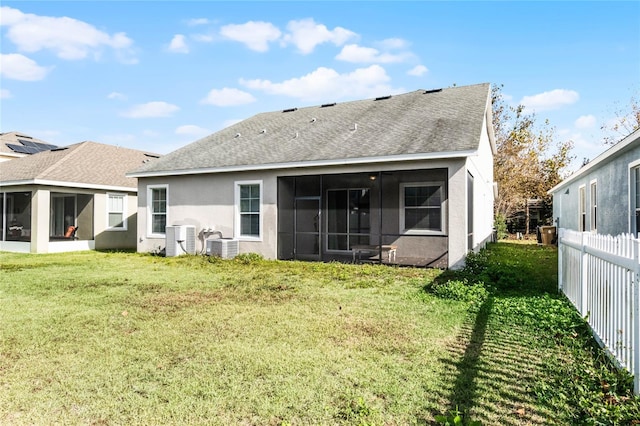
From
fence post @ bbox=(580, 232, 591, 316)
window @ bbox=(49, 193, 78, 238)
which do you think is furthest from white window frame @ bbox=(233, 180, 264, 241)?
fence post @ bbox=(580, 232, 591, 316)

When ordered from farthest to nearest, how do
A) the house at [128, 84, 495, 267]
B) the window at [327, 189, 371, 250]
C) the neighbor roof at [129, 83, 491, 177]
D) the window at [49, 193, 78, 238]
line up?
1. the window at [49, 193, 78, 238]
2. the window at [327, 189, 371, 250]
3. the house at [128, 84, 495, 267]
4. the neighbor roof at [129, 83, 491, 177]

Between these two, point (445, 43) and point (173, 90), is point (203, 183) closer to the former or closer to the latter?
point (173, 90)

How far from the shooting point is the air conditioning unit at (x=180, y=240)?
522 inches

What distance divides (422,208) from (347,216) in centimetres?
269

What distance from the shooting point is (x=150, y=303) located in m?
6.50

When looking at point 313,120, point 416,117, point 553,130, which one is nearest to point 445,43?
point 416,117

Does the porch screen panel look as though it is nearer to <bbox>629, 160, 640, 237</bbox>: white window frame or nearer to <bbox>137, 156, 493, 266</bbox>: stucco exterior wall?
<bbox>137, 156, 493, 266</bbox>: stucco exterior wall

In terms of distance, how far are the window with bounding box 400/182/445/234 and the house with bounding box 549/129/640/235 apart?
13.9ft

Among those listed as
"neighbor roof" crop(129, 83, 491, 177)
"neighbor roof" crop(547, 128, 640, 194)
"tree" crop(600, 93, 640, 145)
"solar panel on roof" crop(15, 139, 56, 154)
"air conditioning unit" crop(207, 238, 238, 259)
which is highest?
"tree" crop(600, 93, 640, 145)

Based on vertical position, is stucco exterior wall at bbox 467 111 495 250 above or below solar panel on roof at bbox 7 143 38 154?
below

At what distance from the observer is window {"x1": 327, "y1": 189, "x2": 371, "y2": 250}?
1377cm

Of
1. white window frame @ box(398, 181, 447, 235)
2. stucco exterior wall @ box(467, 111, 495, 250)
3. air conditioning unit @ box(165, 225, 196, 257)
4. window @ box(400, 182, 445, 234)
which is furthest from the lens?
air conditioning unit @ box(165, 225, 196, 257)

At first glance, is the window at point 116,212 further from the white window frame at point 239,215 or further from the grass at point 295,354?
the grass at point 295,354

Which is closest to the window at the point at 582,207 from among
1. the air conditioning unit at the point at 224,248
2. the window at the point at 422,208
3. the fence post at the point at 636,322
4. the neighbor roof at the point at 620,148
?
the neighbor roof at the point at 620,148
